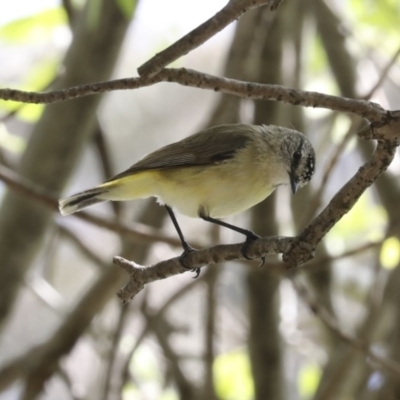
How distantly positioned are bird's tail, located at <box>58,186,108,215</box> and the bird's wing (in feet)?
0.34

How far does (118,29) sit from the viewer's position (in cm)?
369

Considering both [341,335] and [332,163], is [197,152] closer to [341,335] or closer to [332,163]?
[332,163]

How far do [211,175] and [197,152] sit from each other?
0.14 metres

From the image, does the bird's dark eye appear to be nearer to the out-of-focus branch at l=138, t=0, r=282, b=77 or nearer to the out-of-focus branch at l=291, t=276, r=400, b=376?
the out-of-focus branch at l=291, t=276, r=400, b=376

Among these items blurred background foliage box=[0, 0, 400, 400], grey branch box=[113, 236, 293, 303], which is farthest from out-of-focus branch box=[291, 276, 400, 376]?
grey branch box=[113, 236, 293, 303]

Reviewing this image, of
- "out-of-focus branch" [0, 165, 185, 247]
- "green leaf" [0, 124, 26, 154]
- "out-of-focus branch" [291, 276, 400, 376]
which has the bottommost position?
"out-of-focus branch" [291, 276, 400, 376]

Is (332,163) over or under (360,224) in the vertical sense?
under

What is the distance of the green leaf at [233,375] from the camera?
4734 mm

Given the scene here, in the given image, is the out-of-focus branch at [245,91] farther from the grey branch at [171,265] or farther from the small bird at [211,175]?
the small bird at [211,175]

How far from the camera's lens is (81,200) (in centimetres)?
298

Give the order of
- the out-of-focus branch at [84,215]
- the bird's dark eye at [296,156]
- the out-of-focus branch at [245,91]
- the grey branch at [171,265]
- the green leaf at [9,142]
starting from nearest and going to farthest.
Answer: the out-of-focus branch at [245,91], the grey branch at [171,265], the out-of-focus branch at [84,215], the bird's dark eye at [296,156], the green leaf at [9,142]

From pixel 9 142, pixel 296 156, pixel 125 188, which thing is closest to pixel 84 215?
pixel 125 188

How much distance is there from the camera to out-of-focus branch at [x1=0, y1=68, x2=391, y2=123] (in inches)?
62.0

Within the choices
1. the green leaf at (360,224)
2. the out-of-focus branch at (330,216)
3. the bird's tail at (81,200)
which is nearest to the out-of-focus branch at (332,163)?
the bird's tail at (81,200)
